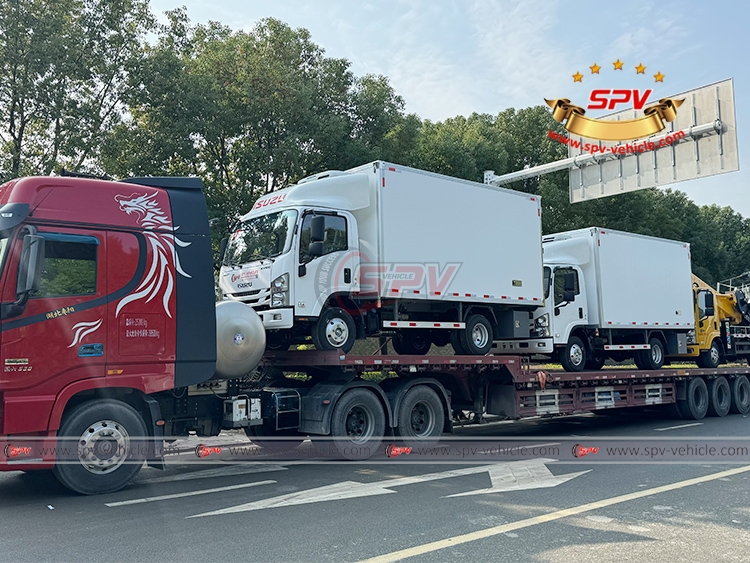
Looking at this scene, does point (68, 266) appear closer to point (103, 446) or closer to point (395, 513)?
point (103, 446)

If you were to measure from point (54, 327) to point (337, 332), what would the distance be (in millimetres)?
3799

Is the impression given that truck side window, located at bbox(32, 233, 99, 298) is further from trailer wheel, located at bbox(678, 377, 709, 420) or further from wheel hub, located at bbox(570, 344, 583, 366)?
trailer wheel, located at bbox(678, 377, 709, 420)

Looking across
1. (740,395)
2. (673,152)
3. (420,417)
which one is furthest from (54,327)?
(740,395)

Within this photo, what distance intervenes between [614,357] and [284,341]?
898 cm

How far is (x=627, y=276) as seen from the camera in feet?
49.6

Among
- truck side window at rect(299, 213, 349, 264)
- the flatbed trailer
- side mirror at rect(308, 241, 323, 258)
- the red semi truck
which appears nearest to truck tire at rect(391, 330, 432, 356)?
the flatbed trailer

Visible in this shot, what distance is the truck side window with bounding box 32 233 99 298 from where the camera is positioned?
22.1 feet

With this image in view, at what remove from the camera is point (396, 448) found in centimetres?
965

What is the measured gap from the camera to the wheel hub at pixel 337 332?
30.6 ft

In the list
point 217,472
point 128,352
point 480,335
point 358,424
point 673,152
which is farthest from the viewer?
point 673,152

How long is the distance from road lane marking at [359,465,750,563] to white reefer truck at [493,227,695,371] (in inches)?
212

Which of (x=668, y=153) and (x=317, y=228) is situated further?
(x=668, y=153)

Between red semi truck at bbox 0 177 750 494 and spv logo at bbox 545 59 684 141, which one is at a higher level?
spv logo at bbox 545 59 684 141

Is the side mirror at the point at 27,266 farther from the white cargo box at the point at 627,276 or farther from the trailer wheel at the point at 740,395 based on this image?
the trailer wheel at the point at 740,395
